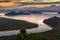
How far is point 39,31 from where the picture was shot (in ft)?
10.8

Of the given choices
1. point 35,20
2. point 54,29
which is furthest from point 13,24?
point 54,29

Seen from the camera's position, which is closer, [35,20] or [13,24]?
[13,24]

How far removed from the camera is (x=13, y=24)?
3.30 metres

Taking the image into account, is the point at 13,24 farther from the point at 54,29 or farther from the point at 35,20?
the point at 54,29

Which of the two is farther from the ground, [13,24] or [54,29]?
[13,24]

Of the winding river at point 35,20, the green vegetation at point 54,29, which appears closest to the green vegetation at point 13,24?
the winding river at point 35,20

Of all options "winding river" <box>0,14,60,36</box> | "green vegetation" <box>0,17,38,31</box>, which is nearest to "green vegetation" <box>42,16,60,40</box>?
"winding river" <box>0,14,60,36</box>

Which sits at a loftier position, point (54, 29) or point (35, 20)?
point (35, 20)

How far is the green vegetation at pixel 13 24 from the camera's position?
324cm

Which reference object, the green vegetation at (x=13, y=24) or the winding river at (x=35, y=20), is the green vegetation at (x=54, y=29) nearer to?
the winding river at (x=35, y=20)

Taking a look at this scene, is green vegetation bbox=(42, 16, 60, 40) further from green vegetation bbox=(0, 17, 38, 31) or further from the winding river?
green vegetation bbox=(0, 17, 38, 31)

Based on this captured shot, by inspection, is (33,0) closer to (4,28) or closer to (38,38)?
(4,28)

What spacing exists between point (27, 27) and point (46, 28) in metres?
0.32

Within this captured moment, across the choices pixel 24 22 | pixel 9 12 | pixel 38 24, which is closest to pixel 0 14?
pixel 9 12
